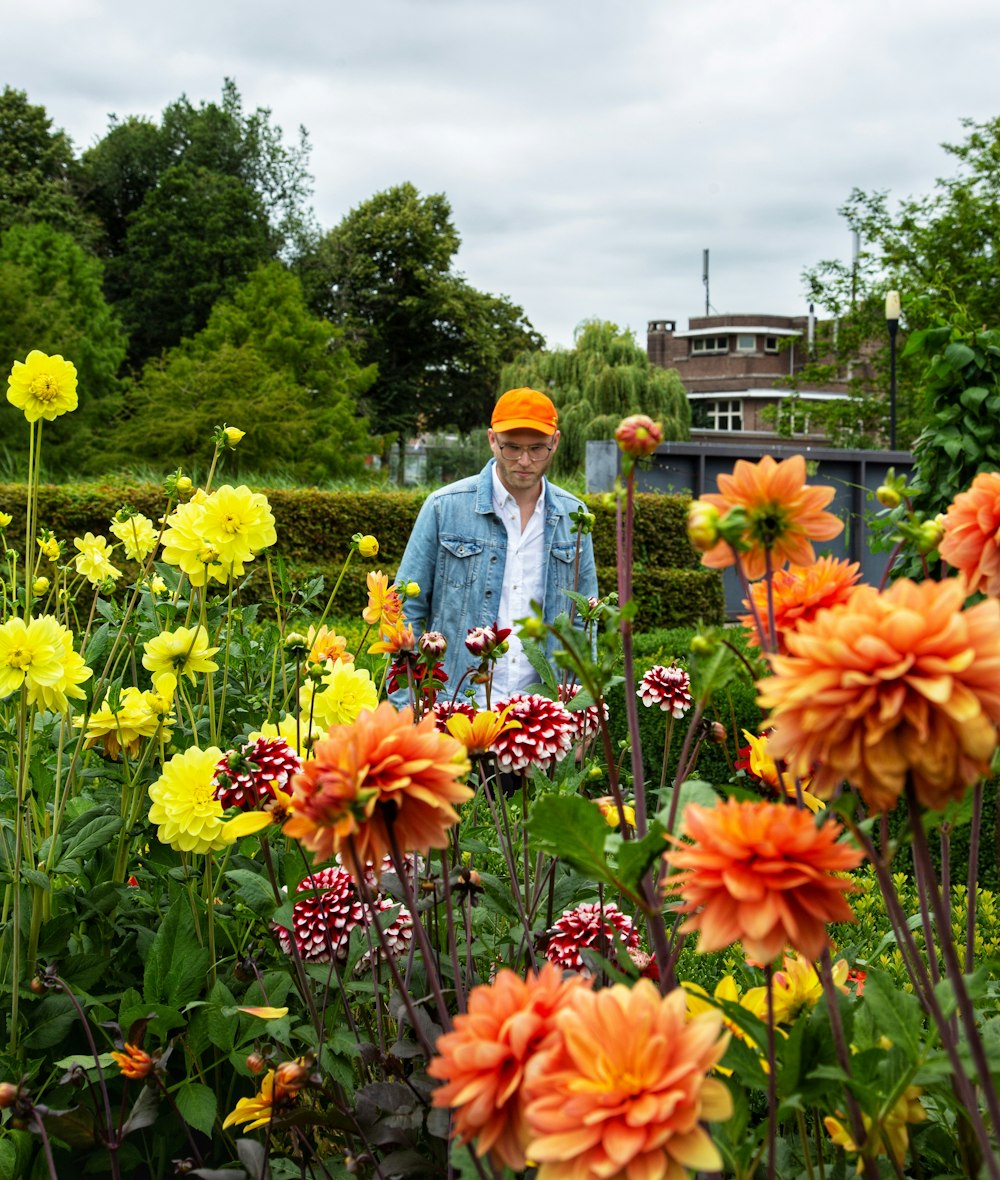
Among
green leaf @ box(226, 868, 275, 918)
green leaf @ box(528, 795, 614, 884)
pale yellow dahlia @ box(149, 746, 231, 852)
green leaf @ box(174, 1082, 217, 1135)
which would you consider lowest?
green leaf @ box(174, 1082, 217, 1135)

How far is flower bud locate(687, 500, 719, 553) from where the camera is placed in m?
0.77

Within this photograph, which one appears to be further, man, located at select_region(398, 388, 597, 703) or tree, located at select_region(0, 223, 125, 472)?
tree, located at select_region(0, 223, 125, 472)

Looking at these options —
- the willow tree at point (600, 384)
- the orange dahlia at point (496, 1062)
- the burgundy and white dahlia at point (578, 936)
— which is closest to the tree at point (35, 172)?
the willow tree at point (600, 384)

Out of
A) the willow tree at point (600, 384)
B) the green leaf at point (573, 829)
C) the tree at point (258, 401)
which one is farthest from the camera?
the willow tree at point (600, 384)

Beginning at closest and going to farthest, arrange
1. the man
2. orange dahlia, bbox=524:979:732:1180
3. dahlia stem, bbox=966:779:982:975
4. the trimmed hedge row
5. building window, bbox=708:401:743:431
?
orange dahlia, bbox=524:979:732:1180, dahlia stem, bbox=966:779:982:975, the man, the trimmed hedge row, building window, bbox=708:401:743:431

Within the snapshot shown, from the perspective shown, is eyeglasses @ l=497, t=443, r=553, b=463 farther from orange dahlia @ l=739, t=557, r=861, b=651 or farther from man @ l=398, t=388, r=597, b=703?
orange dahlia @ l=739, t=557, r=861, b=651

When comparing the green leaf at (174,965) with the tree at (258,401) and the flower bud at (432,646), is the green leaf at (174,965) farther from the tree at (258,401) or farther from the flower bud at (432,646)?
the tree at (258,401)

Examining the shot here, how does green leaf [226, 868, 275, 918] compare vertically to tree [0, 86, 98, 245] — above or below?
below

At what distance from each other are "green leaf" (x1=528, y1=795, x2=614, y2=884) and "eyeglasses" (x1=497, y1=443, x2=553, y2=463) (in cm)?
237

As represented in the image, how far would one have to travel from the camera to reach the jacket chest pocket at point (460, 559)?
3.29 meters

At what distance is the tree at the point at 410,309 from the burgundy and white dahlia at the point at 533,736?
30.6 meters

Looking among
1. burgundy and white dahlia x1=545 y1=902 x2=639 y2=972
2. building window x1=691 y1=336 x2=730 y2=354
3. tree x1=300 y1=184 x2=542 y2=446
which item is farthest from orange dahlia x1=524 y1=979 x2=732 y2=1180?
building window x1=691 y1=336 x2=730 y2=354

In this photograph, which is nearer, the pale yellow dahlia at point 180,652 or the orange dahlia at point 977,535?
the orange dahlia at point 977,535

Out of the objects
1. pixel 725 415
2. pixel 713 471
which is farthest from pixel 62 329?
pixel 725 415
